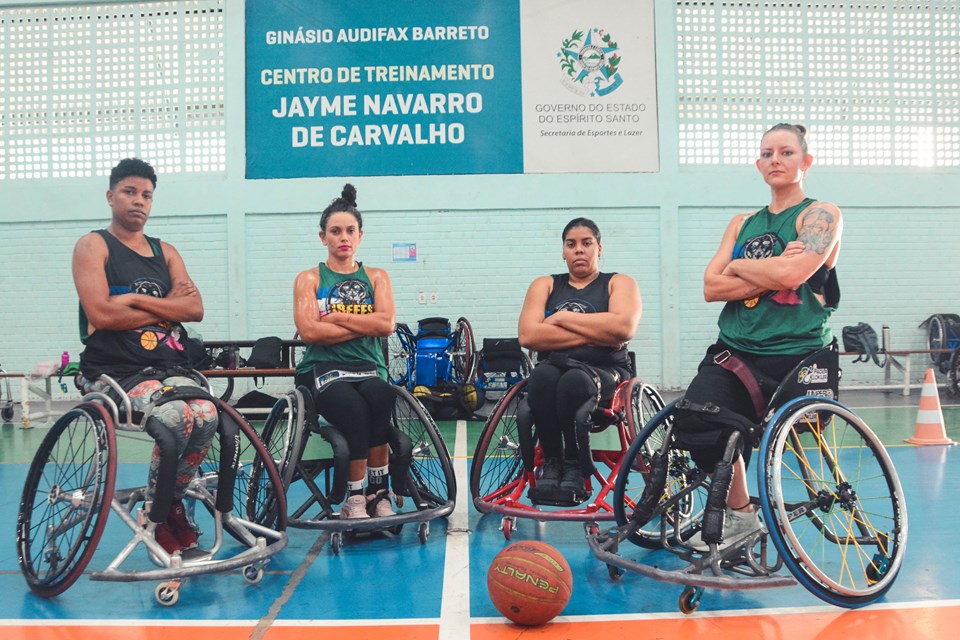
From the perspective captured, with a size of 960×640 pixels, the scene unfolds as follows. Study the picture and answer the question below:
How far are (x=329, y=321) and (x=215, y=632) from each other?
145cm

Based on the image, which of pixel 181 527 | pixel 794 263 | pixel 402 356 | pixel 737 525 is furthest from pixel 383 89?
pixel 737 525

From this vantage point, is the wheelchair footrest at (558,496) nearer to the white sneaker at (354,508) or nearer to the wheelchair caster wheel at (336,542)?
the white sneaker at (354,508)

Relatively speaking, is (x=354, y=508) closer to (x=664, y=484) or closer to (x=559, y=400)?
(x=559, y=400)

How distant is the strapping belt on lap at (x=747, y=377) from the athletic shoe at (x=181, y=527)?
7.27 ft

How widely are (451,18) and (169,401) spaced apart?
7695 mm

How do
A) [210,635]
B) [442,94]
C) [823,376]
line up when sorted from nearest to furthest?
1. [210,635]
2. [823,376]
3. [442,94]

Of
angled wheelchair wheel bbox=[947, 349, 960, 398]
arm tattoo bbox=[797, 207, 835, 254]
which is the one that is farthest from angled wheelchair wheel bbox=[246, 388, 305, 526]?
angled wheelchair wheel bbox=[947, 349, 960, 398]

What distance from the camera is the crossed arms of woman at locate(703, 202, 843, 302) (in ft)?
8.66

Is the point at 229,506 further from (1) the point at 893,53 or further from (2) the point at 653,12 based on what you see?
(1) the point at 893,53

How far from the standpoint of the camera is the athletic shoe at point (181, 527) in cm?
312

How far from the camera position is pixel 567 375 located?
342 cm

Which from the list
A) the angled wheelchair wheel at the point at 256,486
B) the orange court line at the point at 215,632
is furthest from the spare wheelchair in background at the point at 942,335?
the orange court line at the point at 215,632

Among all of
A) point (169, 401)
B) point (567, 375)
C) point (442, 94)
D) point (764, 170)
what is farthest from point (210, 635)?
point (442, 94)

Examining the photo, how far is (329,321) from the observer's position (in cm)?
348
